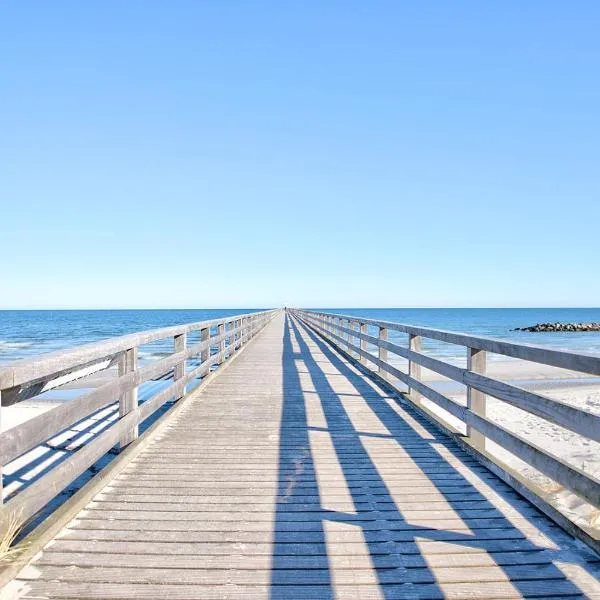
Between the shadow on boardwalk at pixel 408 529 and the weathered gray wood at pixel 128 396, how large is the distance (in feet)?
4.47

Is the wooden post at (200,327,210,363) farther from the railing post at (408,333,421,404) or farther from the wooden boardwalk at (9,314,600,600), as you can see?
the railing post at (408,333,421,404)

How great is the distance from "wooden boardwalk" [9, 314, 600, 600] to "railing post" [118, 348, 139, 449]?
0.77 feet

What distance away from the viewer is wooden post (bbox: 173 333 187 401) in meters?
6.23

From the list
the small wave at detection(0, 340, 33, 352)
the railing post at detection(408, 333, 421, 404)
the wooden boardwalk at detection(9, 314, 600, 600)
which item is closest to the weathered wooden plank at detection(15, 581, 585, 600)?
the wooden boardwalk at detection(9, 314, 600, 600)

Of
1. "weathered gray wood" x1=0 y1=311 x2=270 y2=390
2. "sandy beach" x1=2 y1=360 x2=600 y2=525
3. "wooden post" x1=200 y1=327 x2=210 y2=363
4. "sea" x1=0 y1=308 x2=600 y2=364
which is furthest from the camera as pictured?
"sea" x1=0 y1=308 x2=600 y2=364

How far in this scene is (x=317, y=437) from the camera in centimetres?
528

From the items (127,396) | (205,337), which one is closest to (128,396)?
(127,396)

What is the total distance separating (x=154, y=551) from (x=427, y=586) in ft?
4.65

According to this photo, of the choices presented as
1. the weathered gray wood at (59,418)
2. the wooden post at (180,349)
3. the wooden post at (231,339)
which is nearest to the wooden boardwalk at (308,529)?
the weathered gray wood at (59,418)

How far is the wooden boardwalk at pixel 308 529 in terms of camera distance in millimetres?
2488

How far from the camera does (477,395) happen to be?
14.6ft

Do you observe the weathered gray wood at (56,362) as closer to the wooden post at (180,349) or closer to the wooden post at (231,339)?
the wooden post at (180,349)

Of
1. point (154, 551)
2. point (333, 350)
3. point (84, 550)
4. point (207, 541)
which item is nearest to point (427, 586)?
point (207, 541)

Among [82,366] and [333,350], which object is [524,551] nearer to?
[82,366]
